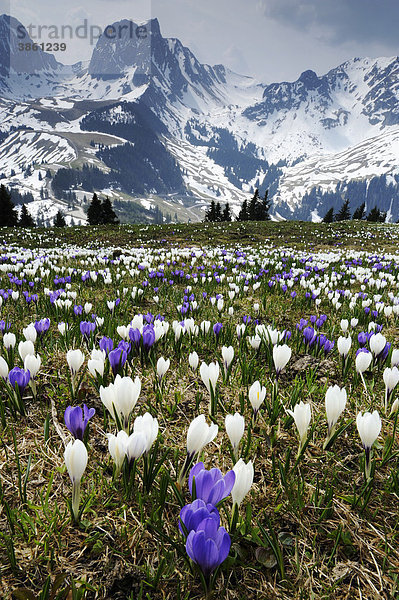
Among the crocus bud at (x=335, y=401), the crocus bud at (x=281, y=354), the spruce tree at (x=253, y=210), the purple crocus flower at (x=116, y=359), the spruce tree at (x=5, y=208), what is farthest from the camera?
the spruce tree at (x=253, y=210)

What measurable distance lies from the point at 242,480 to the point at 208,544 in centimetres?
29

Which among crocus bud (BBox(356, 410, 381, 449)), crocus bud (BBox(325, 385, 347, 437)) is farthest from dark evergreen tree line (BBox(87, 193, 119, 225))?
crocus bud (BBox(356, 410, 381, 449))

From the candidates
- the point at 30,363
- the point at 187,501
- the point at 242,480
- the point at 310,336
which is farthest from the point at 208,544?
the point at 310,336

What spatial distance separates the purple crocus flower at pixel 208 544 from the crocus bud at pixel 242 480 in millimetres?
250

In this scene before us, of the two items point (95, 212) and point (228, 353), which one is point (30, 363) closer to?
point (228, 353)

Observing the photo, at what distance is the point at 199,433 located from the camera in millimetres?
1396

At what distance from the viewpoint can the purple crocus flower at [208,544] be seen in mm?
920

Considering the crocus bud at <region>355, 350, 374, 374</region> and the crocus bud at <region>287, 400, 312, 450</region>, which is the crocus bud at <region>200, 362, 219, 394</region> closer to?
the crocus bud at <region>287, 400, 312, 450</region>

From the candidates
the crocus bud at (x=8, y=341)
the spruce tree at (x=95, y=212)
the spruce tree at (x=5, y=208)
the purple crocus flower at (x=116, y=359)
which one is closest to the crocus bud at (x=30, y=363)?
the purple crocus flower at (x=116, y=359)

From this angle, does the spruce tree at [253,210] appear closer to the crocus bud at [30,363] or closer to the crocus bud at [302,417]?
the crocus bud at [30,363]

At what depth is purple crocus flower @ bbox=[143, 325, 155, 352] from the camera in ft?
8.78

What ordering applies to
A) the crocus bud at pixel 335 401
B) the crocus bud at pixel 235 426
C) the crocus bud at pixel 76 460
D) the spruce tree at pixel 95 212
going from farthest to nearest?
the spruce tree at pixel 95 212 → the crocus bud at pixel 335 401 → the crocus bud at pixel 235 426 → the crocus bud at pixel 76 460

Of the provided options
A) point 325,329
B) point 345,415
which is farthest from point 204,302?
point 345,415

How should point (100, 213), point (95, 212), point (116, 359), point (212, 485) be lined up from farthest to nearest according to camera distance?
point (100, 213) < point (95, 212) < point (116, 359) < point (212, 485)
